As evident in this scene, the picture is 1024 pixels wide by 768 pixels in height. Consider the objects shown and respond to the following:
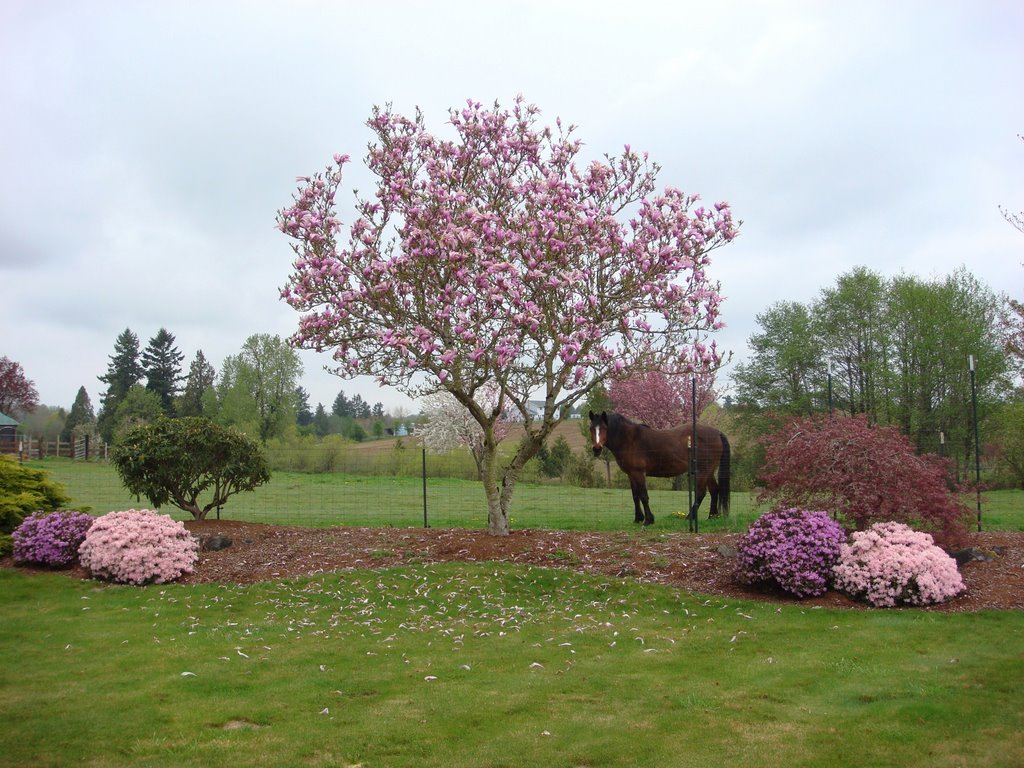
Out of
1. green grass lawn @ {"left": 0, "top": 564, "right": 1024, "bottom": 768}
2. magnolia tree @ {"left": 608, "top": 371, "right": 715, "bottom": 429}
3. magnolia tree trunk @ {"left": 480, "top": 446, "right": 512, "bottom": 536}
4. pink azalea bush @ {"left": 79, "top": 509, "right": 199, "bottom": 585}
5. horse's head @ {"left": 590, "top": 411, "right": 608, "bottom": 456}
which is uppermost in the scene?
magnolia tree @ {"left": 608, "top": 371, "right": 715, "bottom": 429}

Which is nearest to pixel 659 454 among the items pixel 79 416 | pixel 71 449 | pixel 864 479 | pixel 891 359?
pixel 864 479

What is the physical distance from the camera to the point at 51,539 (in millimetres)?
13625

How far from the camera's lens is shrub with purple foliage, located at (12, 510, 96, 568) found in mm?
13570

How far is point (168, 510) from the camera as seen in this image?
27.7m

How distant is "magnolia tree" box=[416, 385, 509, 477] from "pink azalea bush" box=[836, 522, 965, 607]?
34586 mm

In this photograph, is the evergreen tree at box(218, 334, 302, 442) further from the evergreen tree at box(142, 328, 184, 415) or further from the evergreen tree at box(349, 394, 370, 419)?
the evergreen tree at box(349, 394, 370, 419)

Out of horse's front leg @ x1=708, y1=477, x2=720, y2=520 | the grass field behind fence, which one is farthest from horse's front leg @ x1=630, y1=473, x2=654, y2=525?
horse's front leg @ x1=708, y1=477, x2=720, y2=520

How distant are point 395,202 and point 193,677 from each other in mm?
7749

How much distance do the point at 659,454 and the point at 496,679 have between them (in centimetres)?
1216

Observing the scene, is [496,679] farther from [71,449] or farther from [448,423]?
[71,449]

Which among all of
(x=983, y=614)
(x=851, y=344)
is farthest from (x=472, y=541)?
(x=851, y=344)

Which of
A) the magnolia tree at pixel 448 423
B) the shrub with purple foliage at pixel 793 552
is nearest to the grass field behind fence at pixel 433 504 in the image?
the shrub with purple foliage at pixel 793 552

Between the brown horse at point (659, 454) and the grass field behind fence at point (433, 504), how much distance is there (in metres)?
0.70

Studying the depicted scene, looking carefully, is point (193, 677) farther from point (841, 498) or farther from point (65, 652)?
point (841, 498)
